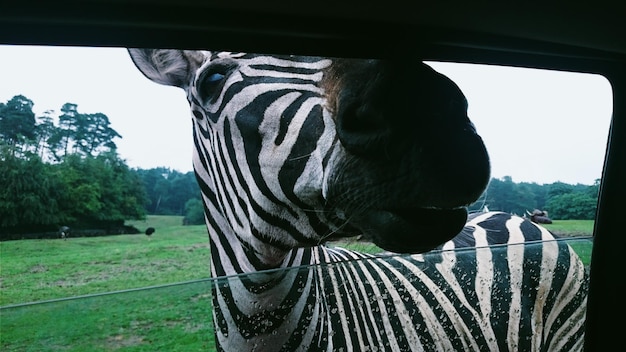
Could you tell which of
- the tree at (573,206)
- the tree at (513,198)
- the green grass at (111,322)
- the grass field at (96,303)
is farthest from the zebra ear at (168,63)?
the tree at (573,206)

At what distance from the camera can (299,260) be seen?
6.57ft

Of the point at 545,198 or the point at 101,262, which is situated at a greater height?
the point at 545,198

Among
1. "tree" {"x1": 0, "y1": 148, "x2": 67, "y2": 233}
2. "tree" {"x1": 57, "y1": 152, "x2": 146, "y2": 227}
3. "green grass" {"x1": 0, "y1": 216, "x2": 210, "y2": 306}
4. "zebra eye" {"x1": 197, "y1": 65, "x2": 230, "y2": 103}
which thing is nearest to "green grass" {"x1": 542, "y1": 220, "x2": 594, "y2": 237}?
"zebra eye" {"x1": 197, "y1": 65, "x2": 230, "y2": 103}

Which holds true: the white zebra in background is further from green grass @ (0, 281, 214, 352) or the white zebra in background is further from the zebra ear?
green grass @ (0, 281, 214, 352)

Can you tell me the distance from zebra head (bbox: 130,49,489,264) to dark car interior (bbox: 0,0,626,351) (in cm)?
11

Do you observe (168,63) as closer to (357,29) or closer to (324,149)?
(324,149)

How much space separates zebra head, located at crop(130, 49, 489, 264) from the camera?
1.15m

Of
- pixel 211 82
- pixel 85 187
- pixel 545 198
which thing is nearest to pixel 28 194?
pixel 85 187

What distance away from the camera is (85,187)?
3531 mm

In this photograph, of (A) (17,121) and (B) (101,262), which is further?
(B) (101,262)

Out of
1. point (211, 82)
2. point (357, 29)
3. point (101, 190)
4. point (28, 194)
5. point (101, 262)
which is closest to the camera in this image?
point (357, 29)

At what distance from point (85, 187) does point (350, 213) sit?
2757 mm

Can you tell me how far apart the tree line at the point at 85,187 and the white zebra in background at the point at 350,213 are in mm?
571

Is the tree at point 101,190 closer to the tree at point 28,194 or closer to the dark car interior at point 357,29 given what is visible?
the tree at point 28,194
